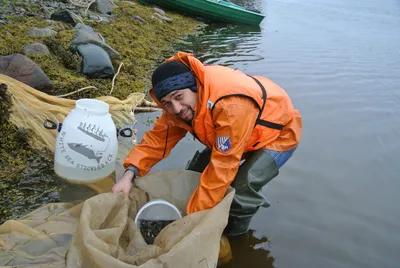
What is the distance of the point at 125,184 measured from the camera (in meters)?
2.88

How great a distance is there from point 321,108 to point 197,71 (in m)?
4.31

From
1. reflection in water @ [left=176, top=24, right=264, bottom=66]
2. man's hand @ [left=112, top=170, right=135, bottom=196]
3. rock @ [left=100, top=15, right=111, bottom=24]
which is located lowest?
reflection in water @ [left=176, top=24, right=264, bottom=66]

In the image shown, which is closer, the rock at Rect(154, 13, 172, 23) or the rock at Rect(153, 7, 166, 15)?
the rock at Rect(154, 13, 172, 23)

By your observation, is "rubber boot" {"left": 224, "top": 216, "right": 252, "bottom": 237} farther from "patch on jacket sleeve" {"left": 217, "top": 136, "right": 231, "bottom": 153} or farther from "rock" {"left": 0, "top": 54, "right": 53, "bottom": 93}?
"rock" {"left": 0, "top": 54, "right": 53, "bottom": 93}

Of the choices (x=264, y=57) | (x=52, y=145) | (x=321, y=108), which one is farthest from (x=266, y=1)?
(x=52, y=145)

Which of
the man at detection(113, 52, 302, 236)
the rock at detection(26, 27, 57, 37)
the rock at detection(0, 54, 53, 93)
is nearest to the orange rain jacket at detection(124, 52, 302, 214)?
the man at detection(113, 52, 302, 236)

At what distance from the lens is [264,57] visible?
32.9 ft

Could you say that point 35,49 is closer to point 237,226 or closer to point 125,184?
point 125,184

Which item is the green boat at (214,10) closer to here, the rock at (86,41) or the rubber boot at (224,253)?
the rock at (86,41)

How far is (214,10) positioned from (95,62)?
9948 mm

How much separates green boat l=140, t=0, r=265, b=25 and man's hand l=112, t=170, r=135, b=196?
40.6 feet

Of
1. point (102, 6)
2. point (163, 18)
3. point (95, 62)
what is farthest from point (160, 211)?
point (163, 18)

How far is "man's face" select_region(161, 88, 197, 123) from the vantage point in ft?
8.77

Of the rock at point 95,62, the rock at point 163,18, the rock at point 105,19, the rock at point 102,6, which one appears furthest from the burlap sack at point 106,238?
the rock at point 163,18
